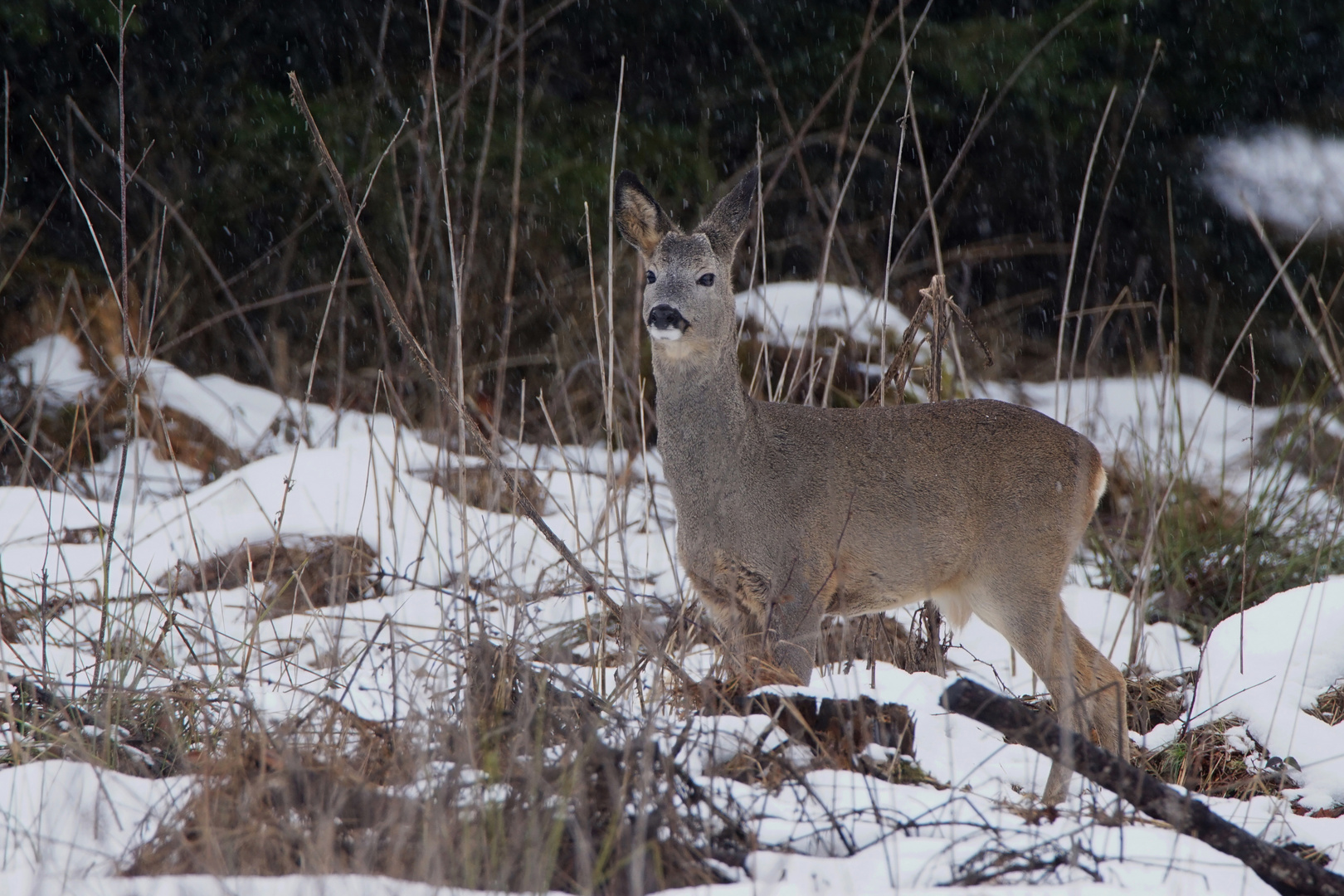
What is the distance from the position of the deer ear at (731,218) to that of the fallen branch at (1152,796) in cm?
206

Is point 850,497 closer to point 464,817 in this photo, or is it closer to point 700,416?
point 700,416

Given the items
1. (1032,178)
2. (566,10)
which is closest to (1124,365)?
(1032,178)

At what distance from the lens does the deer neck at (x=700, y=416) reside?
386 centimetres

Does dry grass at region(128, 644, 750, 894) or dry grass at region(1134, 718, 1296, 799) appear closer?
dry grass at region(128, 644, 750, 894)

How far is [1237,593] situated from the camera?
4930 millimetres

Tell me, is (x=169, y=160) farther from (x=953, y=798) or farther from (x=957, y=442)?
(x=953, y=798)

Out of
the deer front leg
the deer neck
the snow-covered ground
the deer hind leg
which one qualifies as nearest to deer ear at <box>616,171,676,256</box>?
the deer neck

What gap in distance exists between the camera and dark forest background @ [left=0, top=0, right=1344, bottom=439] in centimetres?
687

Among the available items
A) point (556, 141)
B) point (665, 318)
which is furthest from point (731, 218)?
point (556, 141)

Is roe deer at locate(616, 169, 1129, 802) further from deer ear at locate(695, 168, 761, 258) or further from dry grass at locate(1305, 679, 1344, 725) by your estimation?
dry grass at locate(1305, 679, 1344, 725)

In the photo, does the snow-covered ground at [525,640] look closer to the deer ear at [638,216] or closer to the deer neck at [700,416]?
the deer neck at [700,416]

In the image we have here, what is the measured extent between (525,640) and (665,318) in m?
1.06

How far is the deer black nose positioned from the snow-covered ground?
1.73ft

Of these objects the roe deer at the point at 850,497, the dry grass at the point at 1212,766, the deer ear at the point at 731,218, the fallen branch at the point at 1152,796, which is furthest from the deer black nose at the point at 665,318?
the dry grass at the point at 1212,766
